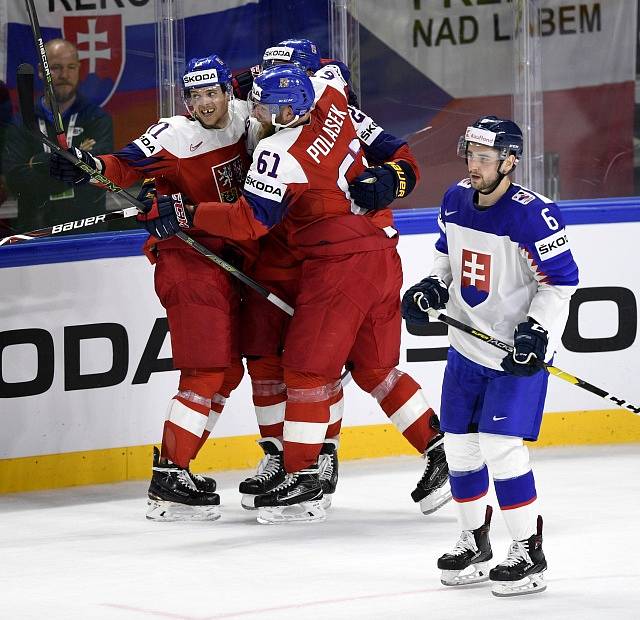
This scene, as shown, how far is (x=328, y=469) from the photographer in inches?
197

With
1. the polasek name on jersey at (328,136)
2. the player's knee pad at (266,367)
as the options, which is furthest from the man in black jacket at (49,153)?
the polasek name on jersey at (328,136)

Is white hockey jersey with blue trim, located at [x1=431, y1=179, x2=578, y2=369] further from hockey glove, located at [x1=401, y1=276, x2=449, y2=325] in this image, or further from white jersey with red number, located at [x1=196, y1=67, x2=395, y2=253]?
white jersey with red number, located at [x1=196, y1=67, x2=395, y2=253]

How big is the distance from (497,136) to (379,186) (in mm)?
968

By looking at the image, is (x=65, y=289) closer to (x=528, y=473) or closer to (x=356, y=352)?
(x=356, y=352)

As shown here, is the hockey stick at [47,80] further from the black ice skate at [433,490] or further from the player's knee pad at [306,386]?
the black ice skate at [433,490]

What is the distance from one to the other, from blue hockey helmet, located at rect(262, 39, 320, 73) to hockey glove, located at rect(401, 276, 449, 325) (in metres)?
1.09

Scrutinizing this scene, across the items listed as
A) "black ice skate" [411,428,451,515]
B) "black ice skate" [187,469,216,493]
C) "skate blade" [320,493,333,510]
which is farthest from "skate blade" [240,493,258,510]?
"black ice skate" [411,428,451,515]

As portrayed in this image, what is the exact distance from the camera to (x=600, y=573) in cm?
394

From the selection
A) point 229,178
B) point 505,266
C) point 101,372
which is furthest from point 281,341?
point 505,266

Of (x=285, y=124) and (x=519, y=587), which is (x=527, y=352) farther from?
(x=285, y=124)

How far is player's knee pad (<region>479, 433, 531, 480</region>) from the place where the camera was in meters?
3.70

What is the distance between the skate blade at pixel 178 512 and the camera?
4742 mm

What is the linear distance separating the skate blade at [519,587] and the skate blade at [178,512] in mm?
1262

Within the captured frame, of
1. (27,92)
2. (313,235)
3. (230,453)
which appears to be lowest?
(230,453)
